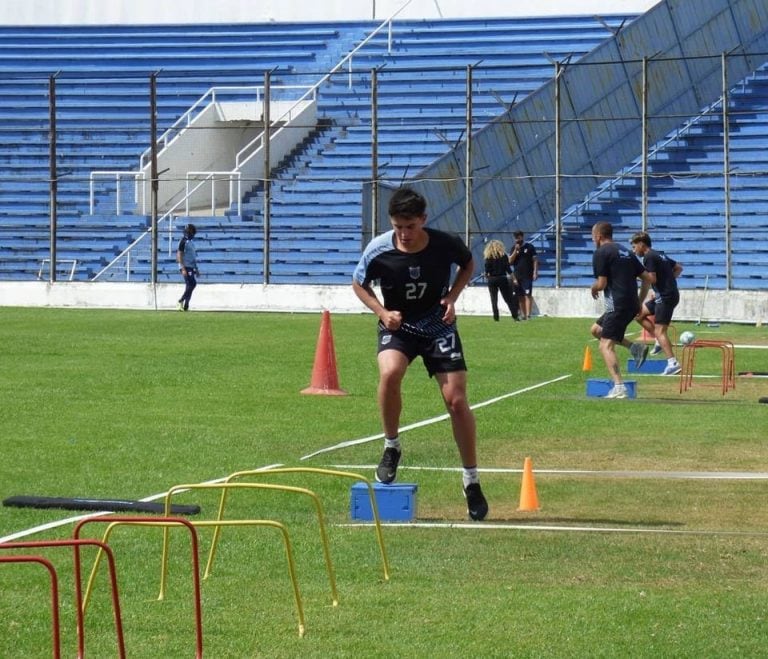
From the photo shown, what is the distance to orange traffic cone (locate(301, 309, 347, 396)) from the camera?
18.1 meters

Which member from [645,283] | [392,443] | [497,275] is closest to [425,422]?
[645,283]

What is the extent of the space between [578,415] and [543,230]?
26145mm

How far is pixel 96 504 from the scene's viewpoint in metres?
9.91

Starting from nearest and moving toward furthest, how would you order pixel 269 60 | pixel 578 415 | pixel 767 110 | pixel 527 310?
pixel 578 415
pixel 527 310
pixel 767 110
pixel 269 60

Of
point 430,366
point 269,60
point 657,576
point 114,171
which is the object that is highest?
point 269,60

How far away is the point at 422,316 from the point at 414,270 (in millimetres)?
313

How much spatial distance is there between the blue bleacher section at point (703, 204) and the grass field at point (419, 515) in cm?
1845

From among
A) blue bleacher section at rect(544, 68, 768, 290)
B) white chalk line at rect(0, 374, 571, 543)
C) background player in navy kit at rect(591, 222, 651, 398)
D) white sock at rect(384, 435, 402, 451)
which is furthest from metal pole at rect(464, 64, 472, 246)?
white sock at rect(384, 435, 402, 451)

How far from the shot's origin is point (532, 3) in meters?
52.8

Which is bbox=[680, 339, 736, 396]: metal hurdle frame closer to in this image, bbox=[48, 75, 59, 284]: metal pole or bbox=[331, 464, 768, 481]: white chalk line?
bbox=[331, 464, 768, 481]: white chalk line

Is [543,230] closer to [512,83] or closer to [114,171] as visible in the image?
[512,83]

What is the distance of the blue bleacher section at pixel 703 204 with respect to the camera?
39.7 metres

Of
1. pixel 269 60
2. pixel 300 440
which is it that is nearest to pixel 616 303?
pixel 300 440

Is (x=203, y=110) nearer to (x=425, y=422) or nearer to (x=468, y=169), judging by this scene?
(x=468, y=169)
